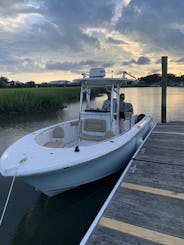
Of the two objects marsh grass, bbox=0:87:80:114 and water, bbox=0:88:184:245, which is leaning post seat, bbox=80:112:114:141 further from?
marsh grass, bbox=0:87:80:114

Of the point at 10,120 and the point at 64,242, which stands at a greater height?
the point at 10,120

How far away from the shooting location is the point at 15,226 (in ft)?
Answer: 16.1

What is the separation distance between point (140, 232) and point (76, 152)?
218 cm

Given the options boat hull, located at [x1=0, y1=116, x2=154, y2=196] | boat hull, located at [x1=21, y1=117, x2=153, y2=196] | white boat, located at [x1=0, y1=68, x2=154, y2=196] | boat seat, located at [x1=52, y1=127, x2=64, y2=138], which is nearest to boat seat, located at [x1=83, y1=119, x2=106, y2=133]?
white boat, located at [x1=0, y1=68, x2=154, y2=196]

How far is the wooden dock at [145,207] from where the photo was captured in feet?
10.9

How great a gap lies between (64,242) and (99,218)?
115cm

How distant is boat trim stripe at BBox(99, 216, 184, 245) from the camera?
127 inches

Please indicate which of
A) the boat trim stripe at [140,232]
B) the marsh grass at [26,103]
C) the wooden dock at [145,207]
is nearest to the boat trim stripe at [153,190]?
the wooden dock at [145,207]

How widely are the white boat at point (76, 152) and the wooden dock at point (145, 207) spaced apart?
0.66m

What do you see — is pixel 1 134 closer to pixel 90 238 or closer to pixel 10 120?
pixel 10 120

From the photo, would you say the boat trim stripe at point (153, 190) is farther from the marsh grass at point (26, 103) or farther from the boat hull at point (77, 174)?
the marsh grass at point (26, 103)

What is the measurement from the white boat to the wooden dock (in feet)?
2.16

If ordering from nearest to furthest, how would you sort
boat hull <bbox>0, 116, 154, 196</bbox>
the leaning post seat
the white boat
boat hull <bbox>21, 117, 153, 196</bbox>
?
boat hull <bbox>0, 116, 154, 196</bbox>, the white boat, boat hull <bbox>21, 117, 153, 196</bbox>, the leaning post seat

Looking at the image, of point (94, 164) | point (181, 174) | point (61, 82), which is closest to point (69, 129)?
point (61, 82)
